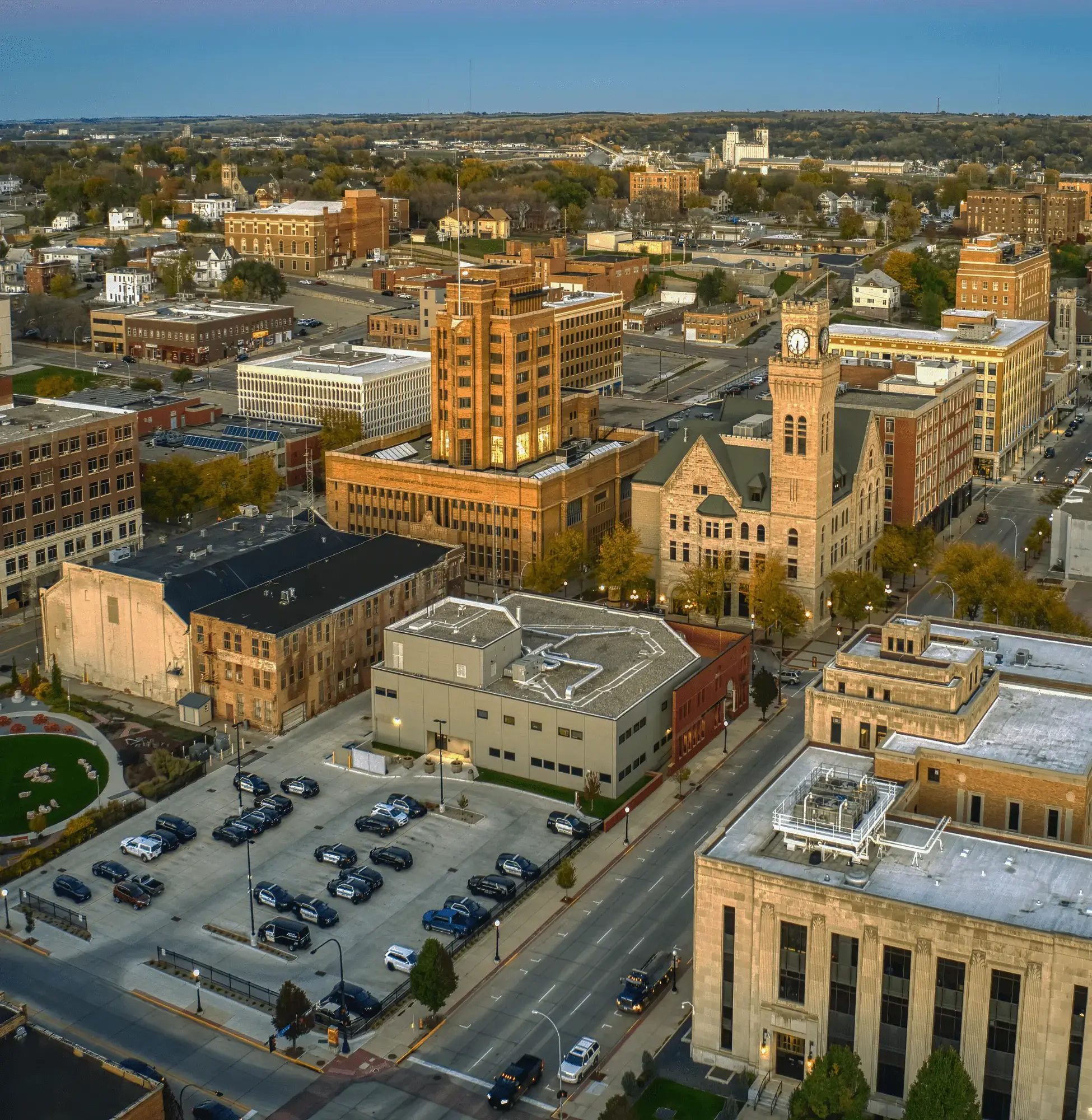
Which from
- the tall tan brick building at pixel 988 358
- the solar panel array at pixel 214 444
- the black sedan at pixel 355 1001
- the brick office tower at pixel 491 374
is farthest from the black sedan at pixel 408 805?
the tall tan brick building at pixel 988 358

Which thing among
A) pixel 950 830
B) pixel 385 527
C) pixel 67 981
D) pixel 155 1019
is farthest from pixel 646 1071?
pixel 385 527

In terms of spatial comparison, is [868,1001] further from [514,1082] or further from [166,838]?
[166,838]

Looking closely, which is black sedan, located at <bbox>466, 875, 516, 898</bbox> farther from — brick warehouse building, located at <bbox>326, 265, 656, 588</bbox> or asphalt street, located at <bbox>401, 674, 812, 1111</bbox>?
brick warehouse building, located at <bbox>326, 265, 656, 588</bbox>

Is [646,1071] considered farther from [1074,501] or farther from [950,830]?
[1074,501]

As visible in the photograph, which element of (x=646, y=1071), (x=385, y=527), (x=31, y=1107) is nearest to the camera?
(x=31, y=1107)

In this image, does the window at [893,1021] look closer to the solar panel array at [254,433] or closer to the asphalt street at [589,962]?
the asphalt street at [589,962]

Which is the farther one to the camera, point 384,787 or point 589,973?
point 384,787
